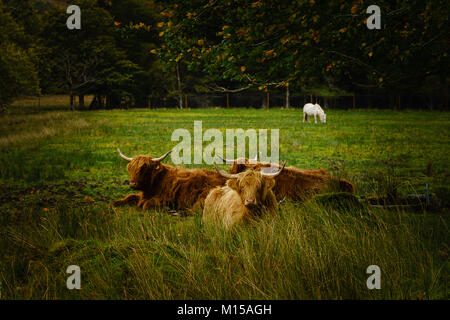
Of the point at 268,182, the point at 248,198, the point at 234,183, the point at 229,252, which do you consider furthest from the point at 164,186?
the point at 229,252

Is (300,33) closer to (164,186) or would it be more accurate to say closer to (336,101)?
(164,186)

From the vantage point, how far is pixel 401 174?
799 centimetres

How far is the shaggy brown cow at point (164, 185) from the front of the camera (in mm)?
6672

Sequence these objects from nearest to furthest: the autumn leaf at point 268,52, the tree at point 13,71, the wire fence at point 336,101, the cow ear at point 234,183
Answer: the cow ear at point 234,183 < the autumn leaf at point 268,52 < the tree at point 13,71 < the wire fence at point 336,101

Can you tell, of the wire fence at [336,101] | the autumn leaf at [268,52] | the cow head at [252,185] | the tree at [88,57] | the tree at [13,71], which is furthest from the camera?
the wire fence at [336,101]

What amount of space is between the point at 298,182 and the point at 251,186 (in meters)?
2.17

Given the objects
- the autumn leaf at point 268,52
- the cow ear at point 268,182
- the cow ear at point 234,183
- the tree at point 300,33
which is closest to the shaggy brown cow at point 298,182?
the cow ear at point 268,182

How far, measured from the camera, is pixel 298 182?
6.38 metres

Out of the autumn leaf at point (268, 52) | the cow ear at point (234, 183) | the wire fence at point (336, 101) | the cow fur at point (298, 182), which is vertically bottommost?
the cow fur at point (298, 182)

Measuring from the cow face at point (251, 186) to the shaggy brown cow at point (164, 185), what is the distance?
2108 mm

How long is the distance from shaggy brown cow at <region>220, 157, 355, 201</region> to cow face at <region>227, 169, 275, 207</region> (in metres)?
1.31

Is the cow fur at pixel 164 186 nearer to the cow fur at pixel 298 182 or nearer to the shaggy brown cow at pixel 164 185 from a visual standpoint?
the shaggy brown cow at pixel 164 185
